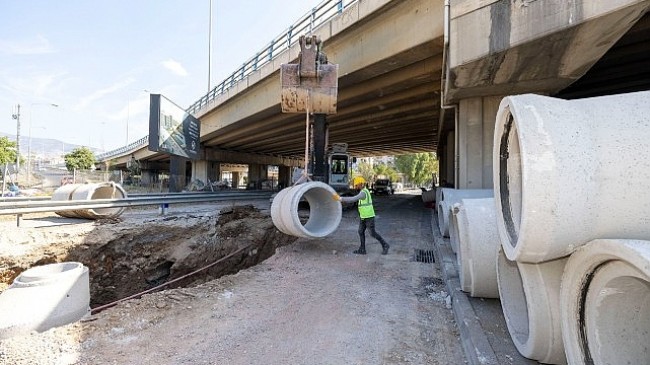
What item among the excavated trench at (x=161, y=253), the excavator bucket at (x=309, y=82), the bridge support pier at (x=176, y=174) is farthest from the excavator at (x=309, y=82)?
the bridge support pier at (x=176, y=174)

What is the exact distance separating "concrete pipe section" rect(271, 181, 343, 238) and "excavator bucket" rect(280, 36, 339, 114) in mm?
2196

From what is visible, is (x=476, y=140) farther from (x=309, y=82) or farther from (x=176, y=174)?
(x=176, y=174)

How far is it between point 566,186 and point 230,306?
4030mm

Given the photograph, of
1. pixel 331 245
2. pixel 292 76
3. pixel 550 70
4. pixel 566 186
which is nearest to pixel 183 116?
pixel 292 76

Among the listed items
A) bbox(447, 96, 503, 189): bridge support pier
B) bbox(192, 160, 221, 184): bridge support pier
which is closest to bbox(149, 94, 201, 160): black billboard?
bbox(192, 160, 221, 184): bridge support pier

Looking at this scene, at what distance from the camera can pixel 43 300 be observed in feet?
14.0

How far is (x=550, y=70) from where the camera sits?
21.4 ft

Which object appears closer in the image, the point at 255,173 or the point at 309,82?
the point at 309,82

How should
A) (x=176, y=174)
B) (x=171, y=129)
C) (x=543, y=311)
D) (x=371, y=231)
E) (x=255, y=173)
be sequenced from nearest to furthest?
(x=543, y=311) < (x=371, y=231) < (x=171, y=129) < (x=176, y=174) < (x=255, y=173)

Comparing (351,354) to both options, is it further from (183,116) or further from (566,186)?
(183,116)

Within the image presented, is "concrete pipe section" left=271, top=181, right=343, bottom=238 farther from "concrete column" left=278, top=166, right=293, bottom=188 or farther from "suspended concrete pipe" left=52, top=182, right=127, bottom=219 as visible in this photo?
"concrete column" left=278, top=166, right=293, bottom=188

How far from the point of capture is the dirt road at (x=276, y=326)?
A: 133 inches

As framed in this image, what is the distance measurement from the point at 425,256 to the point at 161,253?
663cm

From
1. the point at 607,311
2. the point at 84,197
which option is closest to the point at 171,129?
the point at 84,197
